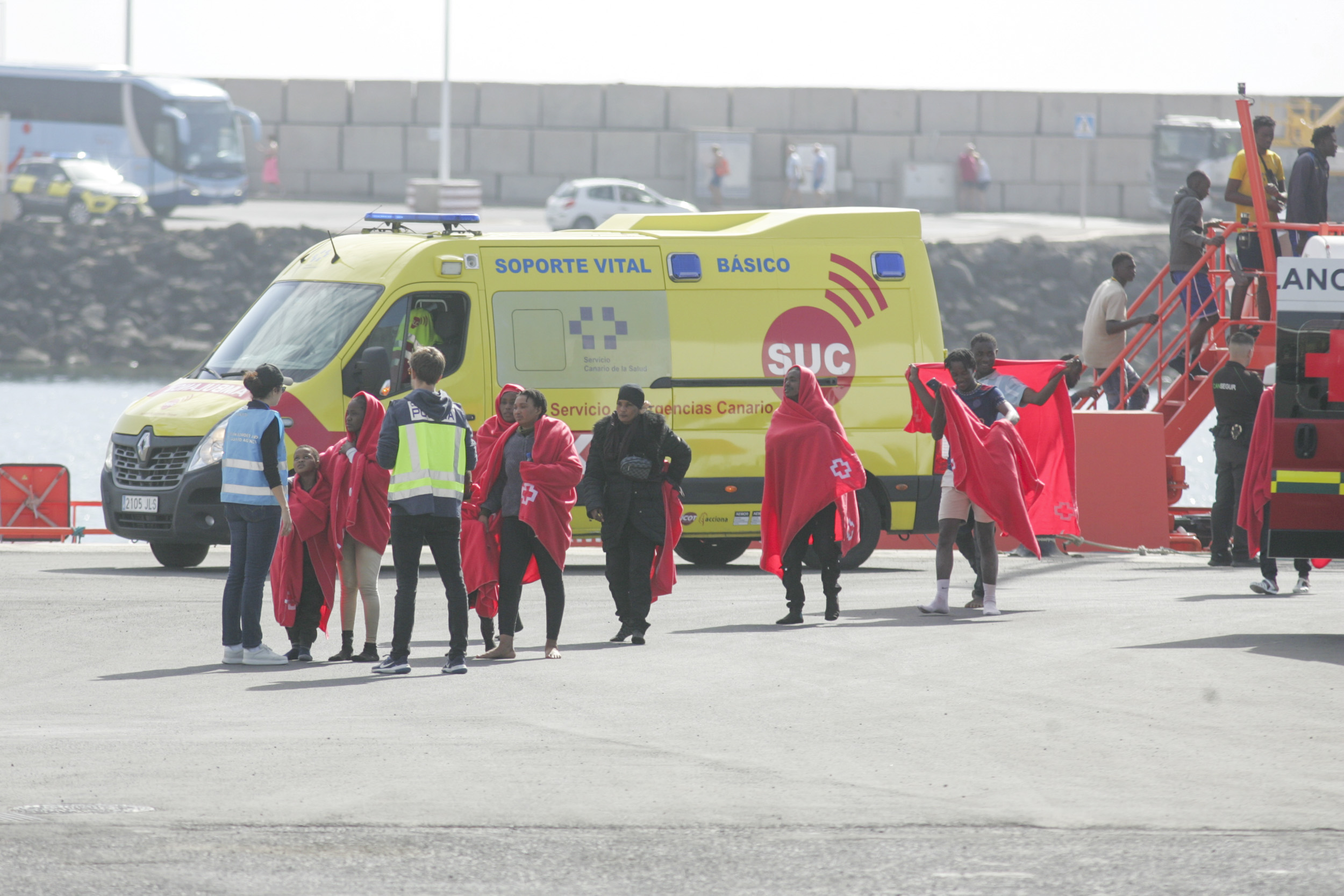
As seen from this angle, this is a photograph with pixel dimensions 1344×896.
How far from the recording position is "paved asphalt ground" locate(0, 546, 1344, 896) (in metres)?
5.85

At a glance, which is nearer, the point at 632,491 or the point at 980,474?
the point at 632,491

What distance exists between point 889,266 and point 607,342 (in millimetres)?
2571

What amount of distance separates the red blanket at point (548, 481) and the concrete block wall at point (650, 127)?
5364 cm

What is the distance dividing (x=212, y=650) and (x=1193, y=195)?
1088cm

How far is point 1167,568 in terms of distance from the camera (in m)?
15.1

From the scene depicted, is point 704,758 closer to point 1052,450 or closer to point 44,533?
point 1052,450

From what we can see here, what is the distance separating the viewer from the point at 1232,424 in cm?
1462

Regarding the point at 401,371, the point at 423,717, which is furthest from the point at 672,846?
the point at 401,371

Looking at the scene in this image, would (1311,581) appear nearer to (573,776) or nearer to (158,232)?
(573,776)

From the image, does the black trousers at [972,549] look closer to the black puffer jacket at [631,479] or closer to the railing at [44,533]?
the black puffer jacket at [631,479]

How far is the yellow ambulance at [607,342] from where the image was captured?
13.9 m

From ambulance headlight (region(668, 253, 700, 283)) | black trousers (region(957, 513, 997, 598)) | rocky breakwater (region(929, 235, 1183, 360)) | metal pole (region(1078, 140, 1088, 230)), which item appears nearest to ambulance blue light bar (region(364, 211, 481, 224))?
ambulance headlight (region(668, 253, 700, 283))

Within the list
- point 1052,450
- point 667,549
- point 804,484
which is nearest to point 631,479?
point 667,549

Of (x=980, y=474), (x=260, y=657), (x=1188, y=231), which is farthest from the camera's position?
(x=1188, y=231)
